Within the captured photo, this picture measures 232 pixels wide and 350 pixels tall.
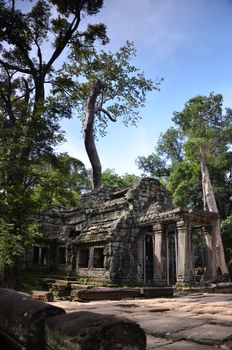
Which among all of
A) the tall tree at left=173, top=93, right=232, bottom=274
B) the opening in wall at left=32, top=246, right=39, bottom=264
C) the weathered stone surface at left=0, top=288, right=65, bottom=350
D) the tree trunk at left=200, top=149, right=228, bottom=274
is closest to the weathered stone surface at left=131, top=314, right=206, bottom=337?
the weathered stone surface at left=0, top=288, right=65, bottom=350

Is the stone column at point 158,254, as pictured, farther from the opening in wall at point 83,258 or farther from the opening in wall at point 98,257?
the opening in wall at point 83,258

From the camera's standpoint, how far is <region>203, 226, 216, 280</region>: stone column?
1530 centimetres

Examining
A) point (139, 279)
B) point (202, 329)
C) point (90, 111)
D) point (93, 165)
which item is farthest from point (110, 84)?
point (202, 329)

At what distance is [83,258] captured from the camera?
57.6ft

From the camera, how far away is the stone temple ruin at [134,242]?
14.5m

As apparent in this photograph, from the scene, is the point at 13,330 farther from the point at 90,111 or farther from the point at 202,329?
the point at 90,111

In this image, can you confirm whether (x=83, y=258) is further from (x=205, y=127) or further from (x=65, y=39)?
(x=205, y=127)

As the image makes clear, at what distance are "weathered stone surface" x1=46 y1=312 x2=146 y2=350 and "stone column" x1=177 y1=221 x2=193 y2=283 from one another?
39.8 ft

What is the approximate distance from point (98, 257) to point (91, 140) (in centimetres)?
1431

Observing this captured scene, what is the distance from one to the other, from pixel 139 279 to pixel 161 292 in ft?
18.8

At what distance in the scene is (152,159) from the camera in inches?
1454

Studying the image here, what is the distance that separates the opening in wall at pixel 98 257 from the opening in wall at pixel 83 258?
3.52ft

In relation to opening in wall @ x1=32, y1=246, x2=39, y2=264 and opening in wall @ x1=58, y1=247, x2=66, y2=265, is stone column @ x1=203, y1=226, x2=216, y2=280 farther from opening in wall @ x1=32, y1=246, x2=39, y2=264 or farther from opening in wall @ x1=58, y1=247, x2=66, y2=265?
opening in wall @ x1=32, y1=246, x2=39, y2=264

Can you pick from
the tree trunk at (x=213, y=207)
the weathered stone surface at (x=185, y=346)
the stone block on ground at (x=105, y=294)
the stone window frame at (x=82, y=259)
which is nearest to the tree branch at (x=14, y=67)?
the stone window frame at (x=82, y=259)
